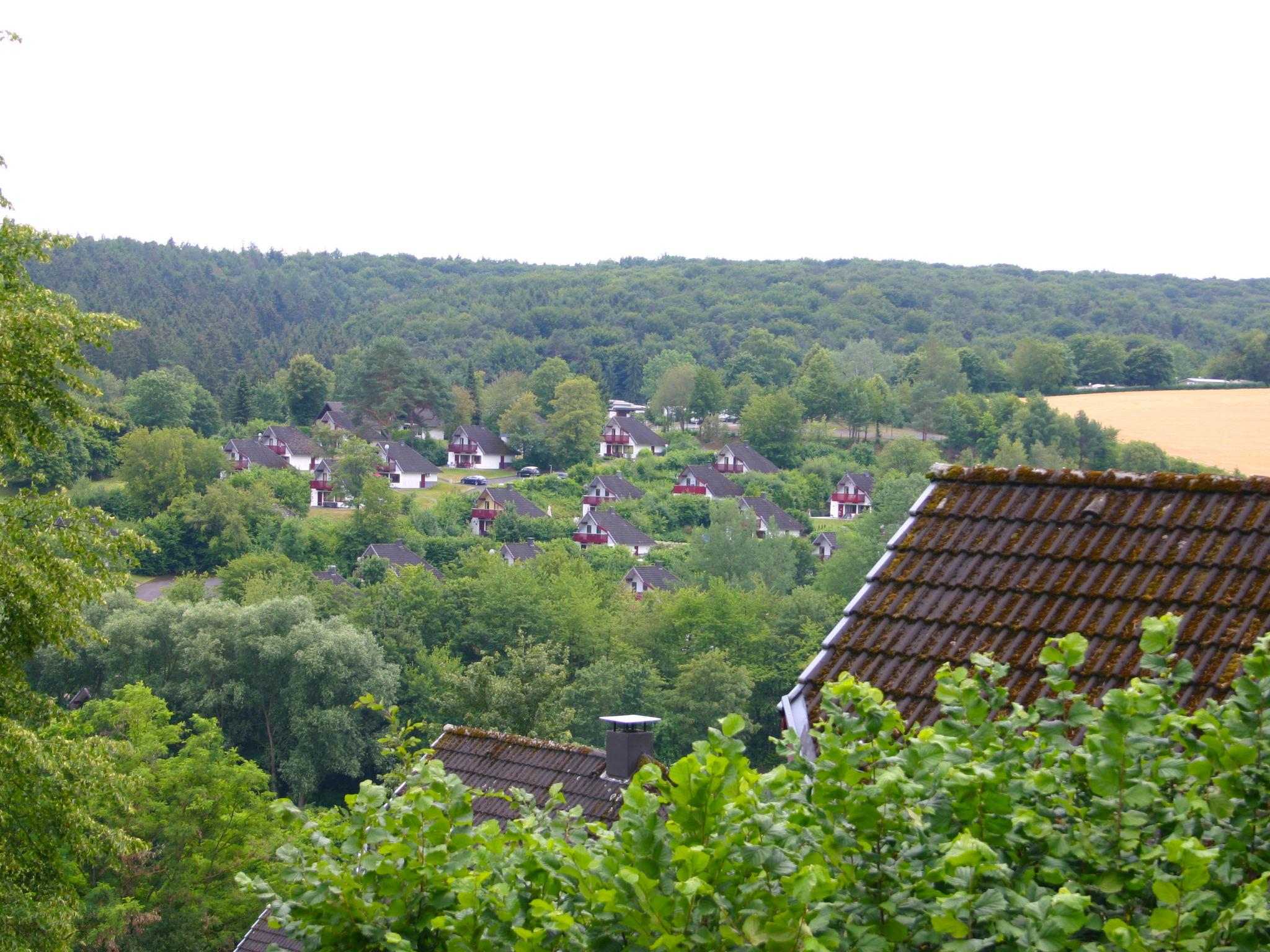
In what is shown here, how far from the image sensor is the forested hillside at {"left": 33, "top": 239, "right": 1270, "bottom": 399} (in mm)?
123938

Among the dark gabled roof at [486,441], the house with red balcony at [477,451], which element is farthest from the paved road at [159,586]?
the dark gabled roof at [486,441]

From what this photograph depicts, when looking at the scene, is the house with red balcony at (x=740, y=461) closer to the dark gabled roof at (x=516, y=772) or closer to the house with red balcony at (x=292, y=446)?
the house with red balcony at (x=292, y=446)

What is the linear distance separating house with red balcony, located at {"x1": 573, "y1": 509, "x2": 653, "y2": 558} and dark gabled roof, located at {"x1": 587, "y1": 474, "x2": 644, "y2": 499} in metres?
7.73

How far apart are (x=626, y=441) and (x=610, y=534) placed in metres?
29.2

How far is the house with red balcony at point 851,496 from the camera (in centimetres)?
8706

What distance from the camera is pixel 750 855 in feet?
8.97

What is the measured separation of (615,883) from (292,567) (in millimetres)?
56364

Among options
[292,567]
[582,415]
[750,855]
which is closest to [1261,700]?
[750,855]

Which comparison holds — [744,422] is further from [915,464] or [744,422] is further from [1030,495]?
[1030,495]

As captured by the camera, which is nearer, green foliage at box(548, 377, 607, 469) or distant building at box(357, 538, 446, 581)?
distant building at box(357, 538, 446, 581)

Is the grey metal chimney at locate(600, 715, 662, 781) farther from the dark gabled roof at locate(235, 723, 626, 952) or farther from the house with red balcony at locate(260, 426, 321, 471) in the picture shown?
the house with red balcony at locate(260, 426, 321, 471)

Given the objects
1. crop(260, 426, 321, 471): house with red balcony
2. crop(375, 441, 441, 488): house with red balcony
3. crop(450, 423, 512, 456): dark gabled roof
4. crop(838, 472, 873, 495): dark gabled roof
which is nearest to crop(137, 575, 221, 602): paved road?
crop(375, 441, 441, 488): house with red balcony

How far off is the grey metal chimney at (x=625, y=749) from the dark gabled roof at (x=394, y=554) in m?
50.7

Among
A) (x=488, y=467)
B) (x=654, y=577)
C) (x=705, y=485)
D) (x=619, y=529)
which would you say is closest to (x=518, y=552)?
(x=619, y=529)
